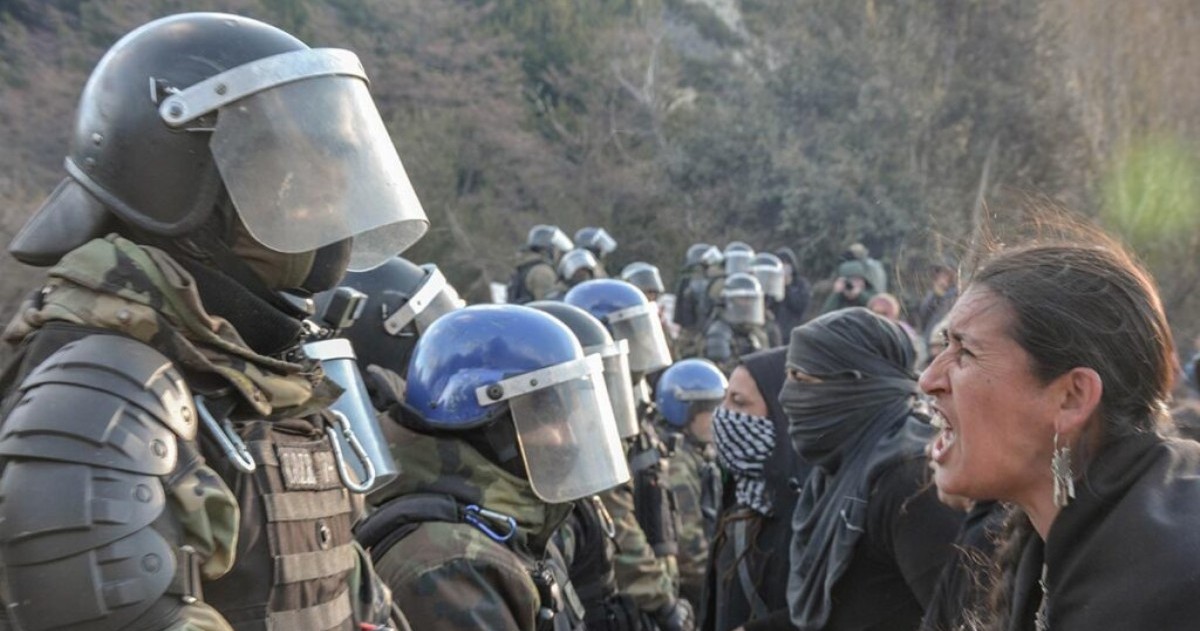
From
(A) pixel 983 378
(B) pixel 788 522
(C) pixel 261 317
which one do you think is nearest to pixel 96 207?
(C) pixel 261 317

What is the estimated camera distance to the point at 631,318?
24.2ft

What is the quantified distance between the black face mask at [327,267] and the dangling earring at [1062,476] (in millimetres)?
1390

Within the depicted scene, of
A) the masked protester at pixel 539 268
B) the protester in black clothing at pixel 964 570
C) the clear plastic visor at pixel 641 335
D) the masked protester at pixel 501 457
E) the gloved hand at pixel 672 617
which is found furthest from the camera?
the masked protester at pixel 539 268

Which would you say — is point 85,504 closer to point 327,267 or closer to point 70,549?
point 70,549

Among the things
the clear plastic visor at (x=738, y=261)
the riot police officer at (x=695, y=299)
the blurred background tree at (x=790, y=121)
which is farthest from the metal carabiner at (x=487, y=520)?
the blurred background tree at (x=790, y=121)

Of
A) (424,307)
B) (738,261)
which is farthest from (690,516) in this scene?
(738,261)

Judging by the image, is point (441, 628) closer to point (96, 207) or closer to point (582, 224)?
point (96, 207)

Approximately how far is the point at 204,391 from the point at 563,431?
1497 millimetres

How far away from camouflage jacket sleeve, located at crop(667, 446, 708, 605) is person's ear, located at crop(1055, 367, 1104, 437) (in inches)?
179

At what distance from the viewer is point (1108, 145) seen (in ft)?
77.1

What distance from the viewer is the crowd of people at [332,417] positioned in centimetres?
198

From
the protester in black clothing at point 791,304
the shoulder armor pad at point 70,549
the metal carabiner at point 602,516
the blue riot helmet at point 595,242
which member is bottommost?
the protester in black clothing at point 791,304

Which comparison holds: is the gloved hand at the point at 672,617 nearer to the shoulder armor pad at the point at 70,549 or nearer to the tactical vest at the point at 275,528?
the tactical vest at the point at 275,528

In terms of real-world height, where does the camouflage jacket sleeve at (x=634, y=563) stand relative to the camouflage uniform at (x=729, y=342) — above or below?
above
